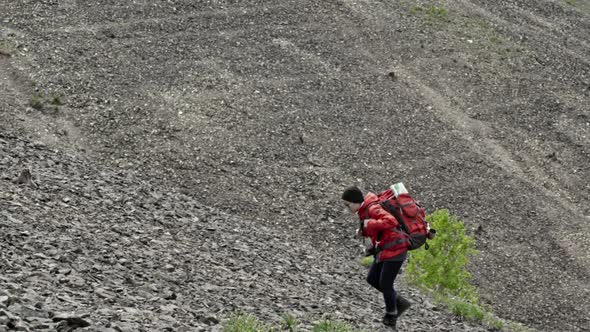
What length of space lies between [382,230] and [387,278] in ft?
3.01

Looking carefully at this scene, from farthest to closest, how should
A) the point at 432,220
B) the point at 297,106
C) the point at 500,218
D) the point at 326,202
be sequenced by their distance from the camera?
the point at 297,106 → the point at 500,218 → the point at 326,202 → the point at 432,220

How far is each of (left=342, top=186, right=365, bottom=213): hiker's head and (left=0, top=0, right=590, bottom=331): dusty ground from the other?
1823mm

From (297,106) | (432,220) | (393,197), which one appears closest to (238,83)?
(297,106)

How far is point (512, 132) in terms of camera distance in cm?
3219

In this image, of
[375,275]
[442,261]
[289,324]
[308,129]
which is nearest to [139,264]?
[289,324]

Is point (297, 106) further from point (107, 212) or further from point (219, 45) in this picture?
point (107, 212)

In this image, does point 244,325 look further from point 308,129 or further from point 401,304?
point 308,129

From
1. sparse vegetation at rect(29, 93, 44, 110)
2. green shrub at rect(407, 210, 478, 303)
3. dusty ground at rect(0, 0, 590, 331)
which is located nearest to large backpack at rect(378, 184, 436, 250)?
dusty ground at rect(0, 0, 590, 331)

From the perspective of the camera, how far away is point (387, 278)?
547 inches

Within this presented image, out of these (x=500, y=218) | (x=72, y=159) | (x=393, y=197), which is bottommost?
(x=500, y=218)

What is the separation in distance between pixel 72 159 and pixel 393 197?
10.5 meters

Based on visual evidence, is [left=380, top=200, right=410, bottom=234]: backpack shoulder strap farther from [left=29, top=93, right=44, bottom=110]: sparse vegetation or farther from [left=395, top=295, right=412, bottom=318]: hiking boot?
[left=29, top=93, right=44, bottom=110]: sparse vegetation

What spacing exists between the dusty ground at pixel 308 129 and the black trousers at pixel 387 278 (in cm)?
68

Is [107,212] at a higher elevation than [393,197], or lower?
lower
